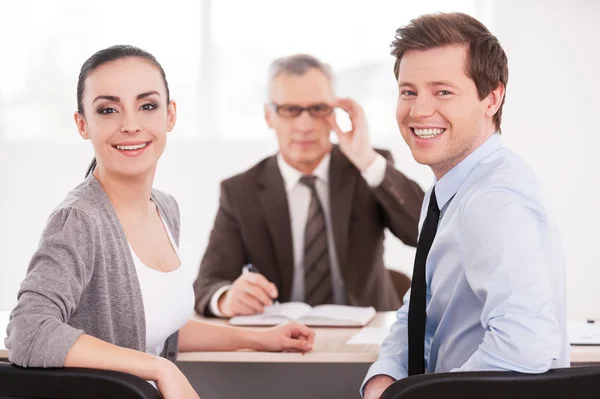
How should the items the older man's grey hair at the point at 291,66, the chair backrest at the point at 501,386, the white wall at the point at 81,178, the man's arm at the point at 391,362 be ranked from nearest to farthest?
the chair backrest at the point at 501,386 < the man's arm at the point at 391,362 < the older man's grey hair at the point at 291,66 < the white wall at the point at 81,178

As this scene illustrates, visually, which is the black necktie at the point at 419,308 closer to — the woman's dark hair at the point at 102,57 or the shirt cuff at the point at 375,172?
the woman's dark hair at the point at 102,57

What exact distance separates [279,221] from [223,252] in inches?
14.9

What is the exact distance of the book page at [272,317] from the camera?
2.71 meters

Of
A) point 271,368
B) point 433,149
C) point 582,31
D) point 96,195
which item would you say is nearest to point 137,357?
point 96,195

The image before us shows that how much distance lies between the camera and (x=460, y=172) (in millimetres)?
1884

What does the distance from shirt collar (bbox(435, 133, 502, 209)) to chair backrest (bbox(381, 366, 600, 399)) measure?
0.56 meters

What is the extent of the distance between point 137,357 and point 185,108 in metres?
4.49

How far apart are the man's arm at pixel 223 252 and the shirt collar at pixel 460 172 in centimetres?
149

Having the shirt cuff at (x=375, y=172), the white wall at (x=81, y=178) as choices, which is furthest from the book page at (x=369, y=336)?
the white wall at (x=81, y=178)

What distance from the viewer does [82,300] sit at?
183cm

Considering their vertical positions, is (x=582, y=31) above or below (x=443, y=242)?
above

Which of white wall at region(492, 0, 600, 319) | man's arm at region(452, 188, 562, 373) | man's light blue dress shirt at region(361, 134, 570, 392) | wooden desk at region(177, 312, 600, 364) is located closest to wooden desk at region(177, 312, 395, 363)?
wooden desk at region(177, 312, 600, 364)

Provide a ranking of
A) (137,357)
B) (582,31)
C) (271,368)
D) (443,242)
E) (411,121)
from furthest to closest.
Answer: (582,31) → (271,368) → (411,121) → (443,242) → (137,357)

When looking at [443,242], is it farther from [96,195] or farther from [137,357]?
[96,195]
